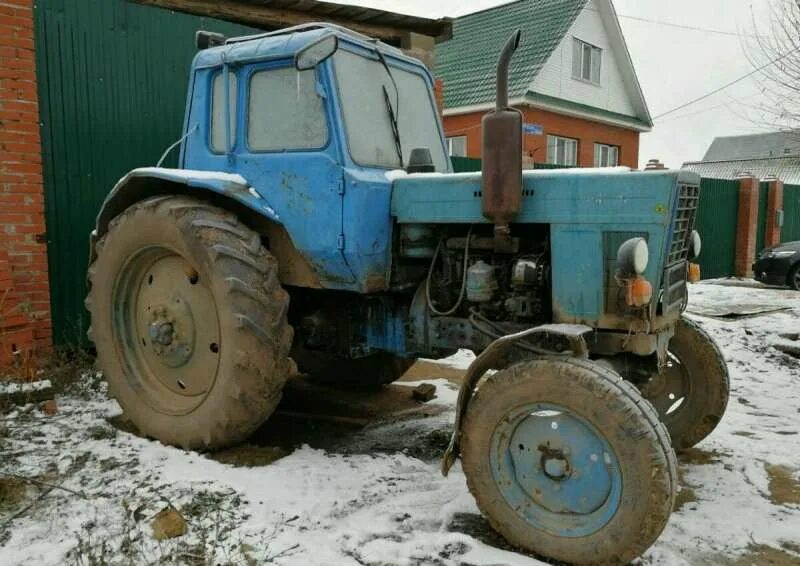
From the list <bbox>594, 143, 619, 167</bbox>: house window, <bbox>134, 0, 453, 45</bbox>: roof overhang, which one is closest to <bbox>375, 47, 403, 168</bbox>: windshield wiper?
<bbox>134, 0, 453, 45</bbox>: roof overhang

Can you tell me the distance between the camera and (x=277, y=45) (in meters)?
3.99

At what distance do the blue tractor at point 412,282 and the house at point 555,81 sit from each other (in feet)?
39.9

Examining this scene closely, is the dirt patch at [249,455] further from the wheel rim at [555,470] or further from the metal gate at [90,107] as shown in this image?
the metal gate at [90,107]

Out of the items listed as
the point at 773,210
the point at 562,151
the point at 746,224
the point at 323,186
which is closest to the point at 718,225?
the point at 746,224

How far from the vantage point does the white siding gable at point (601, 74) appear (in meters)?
17.8

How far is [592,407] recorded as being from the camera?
2.88m

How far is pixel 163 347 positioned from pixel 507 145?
241cm

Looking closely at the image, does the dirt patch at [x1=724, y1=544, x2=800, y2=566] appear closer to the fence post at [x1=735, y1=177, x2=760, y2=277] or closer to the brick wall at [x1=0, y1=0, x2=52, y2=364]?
the brick wall at [x1=0, y1=0, x2=52, y2=364]

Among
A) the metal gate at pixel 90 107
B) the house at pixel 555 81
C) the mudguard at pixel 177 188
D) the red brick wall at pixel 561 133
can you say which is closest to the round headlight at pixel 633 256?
the mudguard at pixel 177 188

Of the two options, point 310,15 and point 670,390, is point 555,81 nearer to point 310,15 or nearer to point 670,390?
point 310,15

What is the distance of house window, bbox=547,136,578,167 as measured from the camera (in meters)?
18.0

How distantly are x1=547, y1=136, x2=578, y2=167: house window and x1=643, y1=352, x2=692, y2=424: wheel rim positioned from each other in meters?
14.1

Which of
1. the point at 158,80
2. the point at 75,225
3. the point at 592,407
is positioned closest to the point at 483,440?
the point at 592,407

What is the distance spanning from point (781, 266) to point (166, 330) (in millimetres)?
12343
